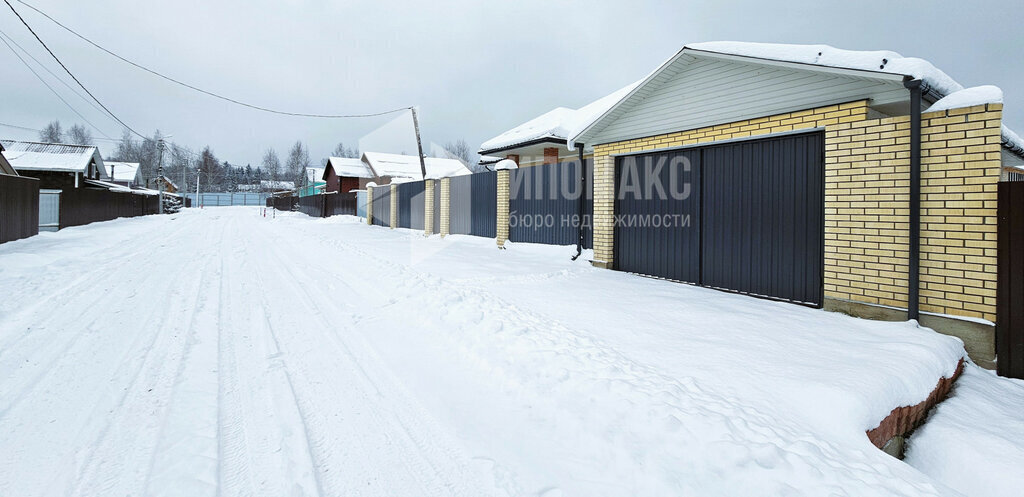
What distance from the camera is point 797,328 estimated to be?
15.0 feet

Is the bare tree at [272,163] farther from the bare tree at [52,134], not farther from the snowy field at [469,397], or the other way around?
the snowy field at [469,397]

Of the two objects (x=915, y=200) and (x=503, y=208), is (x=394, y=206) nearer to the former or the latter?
(x=503, y=208)

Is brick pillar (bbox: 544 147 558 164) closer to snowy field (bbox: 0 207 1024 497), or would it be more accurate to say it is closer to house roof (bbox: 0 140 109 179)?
snowy field (bbox: 0 207 1024 497)

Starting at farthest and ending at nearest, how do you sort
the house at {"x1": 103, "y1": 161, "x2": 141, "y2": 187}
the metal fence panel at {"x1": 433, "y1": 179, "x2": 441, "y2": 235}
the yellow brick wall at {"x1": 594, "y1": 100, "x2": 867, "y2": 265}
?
the house at {"x1": 103, "y1": 161, "x2": 141, "y2": 187}
the metal fence panel at {"x1": 433, "y1": 179, "x2": 441, "y2": 235}
the yellow brick wall at {"x1": 594, "y1": 100, "x2": 867, "y2": 265}

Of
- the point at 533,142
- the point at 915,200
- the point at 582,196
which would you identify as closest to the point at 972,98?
the point at 915,200

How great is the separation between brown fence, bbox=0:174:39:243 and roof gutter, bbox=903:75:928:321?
1816 cm

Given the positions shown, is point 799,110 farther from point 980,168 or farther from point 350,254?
point 350,254

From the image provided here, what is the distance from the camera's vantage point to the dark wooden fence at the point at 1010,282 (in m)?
3.94

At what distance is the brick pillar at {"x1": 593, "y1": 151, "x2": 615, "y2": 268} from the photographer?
8430mm

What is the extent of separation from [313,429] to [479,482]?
3.74 ft

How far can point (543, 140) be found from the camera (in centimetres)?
1429

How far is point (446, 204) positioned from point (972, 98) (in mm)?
12271

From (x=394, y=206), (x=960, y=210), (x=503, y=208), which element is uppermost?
(x=394, y=206)

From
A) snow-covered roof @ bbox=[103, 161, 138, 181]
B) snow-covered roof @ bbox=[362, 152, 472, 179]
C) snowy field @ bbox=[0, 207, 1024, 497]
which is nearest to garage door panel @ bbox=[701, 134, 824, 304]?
snowy field @ bbox=[0, 207, 1024, 497]
